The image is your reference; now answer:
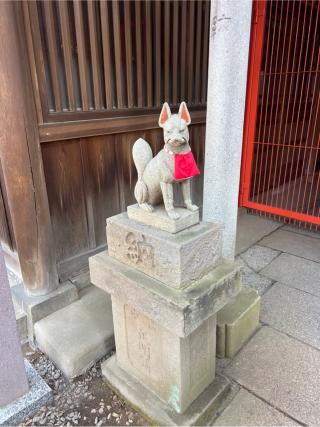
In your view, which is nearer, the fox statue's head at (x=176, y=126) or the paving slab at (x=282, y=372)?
the fox statue's head at (x=176, y=126)

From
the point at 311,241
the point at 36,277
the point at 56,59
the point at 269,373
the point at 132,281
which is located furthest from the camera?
the point at 311,241

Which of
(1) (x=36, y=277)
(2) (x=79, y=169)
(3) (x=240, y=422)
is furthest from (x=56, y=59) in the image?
(3) (x=240, y=422)

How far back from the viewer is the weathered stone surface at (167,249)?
162 cm

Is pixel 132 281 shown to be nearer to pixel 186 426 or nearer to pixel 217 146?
pixel 186 426

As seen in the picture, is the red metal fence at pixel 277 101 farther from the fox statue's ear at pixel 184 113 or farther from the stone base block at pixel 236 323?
the fox statue's ear at pixel 184 113

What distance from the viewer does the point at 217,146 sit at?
2275mm

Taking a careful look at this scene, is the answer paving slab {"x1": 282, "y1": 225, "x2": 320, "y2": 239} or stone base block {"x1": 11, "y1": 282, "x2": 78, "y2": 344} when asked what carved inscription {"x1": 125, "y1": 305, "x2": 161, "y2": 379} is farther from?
paving slab {"x1": 282, "y1": 225, "x2": 320, "y2": 239}

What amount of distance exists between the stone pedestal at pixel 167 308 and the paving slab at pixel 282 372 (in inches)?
10.4

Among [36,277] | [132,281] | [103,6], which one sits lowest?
[36,277]

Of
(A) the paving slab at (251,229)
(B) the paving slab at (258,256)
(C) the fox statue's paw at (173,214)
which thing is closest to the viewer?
(C) the fox statue's paw at (173,214)

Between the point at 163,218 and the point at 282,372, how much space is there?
1.56 m

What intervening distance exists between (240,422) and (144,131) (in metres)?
2.79

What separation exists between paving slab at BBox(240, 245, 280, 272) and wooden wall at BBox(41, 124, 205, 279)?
5.40 ft

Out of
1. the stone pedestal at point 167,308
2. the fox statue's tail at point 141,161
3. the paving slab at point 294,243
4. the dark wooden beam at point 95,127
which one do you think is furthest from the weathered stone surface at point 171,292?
the paving slab at point 294,243
